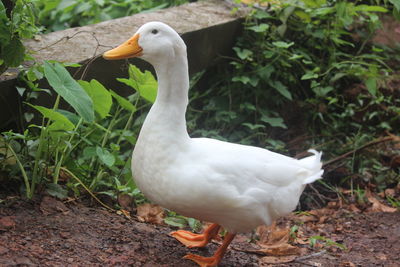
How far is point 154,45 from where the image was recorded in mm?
2535

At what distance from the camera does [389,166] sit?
4.39 meters

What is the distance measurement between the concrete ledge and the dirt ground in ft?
1.87

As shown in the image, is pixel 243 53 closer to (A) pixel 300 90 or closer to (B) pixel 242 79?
(B) pixel 242 79

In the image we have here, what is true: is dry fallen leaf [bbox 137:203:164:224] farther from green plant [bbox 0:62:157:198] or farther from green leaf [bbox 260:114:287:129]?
green leaf [bbox 260:114:287:129]

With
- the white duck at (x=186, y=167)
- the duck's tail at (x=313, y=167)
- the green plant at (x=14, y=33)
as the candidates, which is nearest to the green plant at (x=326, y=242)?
the duck's tail at (x=313, y=167)

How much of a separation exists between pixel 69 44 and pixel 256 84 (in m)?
1.56

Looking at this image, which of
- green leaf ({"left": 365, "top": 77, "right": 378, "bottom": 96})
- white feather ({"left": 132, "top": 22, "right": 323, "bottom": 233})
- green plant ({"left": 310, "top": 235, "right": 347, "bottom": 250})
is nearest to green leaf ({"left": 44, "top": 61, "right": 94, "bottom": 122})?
white feather ({"left": 132, "top": 22, "right": 323, "bottom": 233})

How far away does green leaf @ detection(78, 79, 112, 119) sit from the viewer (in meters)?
2.85

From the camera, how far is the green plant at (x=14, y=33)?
2520mm

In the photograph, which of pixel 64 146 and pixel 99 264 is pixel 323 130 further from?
pixel 99 264

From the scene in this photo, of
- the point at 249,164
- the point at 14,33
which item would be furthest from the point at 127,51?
the point at 249,164

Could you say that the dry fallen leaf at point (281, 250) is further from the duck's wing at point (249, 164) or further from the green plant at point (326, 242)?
the duck's wing at point (249, 164)

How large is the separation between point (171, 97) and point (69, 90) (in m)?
0.45

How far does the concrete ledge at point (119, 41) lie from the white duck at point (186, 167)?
1.49 feet
